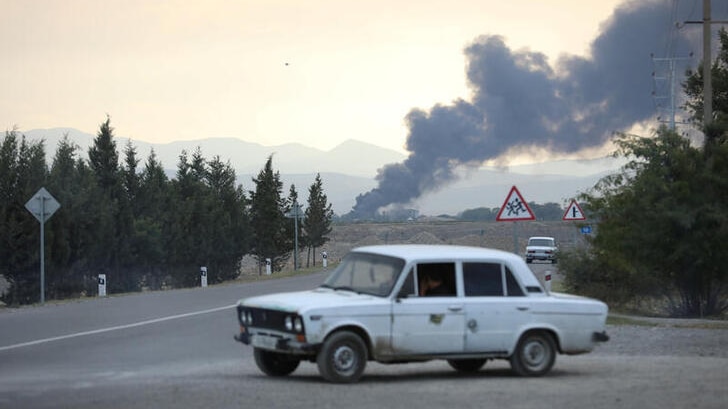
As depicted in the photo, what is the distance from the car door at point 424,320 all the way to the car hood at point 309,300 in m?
0.35

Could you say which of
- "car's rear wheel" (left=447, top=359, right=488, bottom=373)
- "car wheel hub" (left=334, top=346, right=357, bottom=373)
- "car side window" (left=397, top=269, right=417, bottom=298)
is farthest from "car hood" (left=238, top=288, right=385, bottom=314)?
"car's rear wheel" (left=447, top=359, right=488, bottom=373)

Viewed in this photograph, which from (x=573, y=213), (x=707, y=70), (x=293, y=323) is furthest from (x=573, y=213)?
(x=293, y=323)

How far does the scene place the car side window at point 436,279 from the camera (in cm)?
1287

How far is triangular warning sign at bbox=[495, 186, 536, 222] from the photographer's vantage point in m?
23.4

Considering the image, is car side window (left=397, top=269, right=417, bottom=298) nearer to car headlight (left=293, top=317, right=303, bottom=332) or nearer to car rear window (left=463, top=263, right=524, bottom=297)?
car rear window (left=463, top=263, right=524, bottom=297)

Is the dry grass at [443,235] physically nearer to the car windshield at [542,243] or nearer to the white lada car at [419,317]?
the car windshield at [542,243]

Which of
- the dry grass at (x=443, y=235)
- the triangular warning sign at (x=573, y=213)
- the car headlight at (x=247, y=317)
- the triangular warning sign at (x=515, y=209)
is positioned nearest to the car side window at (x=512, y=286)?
the car headlight at (x=247, y=317)

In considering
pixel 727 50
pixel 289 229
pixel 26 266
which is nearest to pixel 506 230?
pixel 289 229

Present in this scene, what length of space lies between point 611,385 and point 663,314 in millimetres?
19143

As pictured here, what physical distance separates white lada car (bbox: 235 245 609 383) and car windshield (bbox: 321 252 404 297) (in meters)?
0.01

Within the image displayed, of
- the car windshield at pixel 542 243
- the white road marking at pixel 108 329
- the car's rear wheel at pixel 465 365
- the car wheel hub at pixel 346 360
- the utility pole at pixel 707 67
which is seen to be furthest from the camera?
the car windshield at pixel 542 243

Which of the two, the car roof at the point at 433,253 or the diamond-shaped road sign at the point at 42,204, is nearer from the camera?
the car roof at the point at 433,253

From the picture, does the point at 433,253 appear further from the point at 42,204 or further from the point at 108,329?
the point at 42,204

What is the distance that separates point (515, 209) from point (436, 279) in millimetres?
10972
